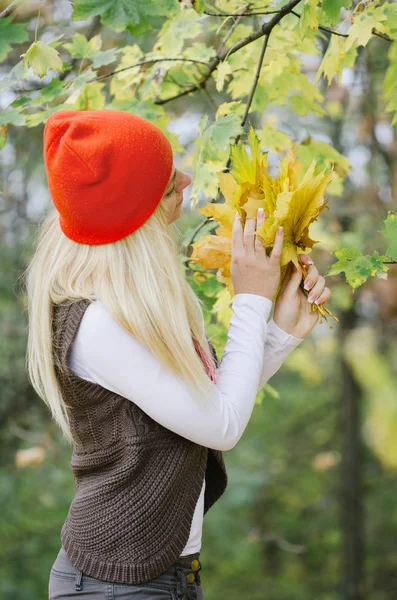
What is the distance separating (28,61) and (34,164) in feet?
8.71

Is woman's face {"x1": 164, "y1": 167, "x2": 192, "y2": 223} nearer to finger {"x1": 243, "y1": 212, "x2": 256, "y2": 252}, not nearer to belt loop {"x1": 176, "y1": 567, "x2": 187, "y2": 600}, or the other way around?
finger {"x1": 243, "y1": 212, "x2": 256, "y2": 252}

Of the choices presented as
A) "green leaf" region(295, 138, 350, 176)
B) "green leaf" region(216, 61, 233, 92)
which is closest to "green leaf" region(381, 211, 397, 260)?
"green leaf" region(216, 61, 233, 92)

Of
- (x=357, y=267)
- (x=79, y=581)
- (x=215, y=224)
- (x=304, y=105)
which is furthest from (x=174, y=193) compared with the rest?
(x=304, y=105)

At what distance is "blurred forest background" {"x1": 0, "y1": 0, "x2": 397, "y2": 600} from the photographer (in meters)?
1.70

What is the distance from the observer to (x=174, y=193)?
135cm

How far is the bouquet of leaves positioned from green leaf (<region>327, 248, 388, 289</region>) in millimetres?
82

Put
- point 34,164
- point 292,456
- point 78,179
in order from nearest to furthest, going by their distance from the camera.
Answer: point 78,179, point 34,164, point 292,456

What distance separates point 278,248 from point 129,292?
0.91 feet

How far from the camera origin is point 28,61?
166 centimetres

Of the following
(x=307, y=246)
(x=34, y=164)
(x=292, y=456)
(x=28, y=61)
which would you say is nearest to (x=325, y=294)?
(x=307, y=246)

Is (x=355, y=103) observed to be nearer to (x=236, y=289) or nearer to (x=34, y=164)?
(x=34, y=164)

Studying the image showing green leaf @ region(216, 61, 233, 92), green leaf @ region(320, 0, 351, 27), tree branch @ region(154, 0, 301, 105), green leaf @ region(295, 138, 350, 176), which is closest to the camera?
green leaf @ region(320, 0, 351, 27)

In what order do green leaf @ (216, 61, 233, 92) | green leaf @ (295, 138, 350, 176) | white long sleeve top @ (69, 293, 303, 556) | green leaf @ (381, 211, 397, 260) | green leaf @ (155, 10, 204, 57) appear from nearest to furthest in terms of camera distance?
1. white long sleeve top @ (69, 293, 303, 556)
2. green leaf @ (381, 211, 397, 260)
3. green leaf @ (216, 61, 233, 92)
4. green leaf @ (155, 10, 204, 57)
5. green leaf @ (295, 138, 350, 176)

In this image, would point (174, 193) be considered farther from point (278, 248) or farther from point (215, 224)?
point (215, 224)
